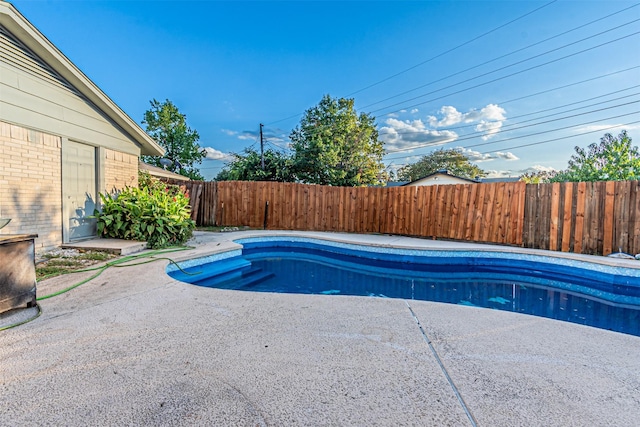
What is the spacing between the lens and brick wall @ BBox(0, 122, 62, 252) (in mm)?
4453

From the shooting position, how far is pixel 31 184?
4.82m

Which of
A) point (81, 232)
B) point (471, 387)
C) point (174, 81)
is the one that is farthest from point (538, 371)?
point (174, 81)

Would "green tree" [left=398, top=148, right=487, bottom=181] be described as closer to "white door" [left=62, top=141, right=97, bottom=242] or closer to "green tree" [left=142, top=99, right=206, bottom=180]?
"green tree" [left=142, top=99, right=206, bottom=180]

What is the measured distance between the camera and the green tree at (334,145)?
1525 centimetres

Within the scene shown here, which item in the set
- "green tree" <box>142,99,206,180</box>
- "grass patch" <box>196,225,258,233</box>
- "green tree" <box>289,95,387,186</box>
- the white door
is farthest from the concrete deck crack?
"green tree" <box>142,99,206,180</box>

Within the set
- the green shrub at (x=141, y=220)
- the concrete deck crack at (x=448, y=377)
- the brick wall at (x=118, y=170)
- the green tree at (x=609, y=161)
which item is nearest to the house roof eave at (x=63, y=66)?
the brick wall at (x=118, y=170)

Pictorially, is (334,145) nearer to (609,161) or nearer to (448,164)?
(609,161)

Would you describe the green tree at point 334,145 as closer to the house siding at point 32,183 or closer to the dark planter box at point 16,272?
the house siding at point 32,183

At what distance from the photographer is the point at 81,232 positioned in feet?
19.0

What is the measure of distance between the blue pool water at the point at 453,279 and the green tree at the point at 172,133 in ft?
55.8

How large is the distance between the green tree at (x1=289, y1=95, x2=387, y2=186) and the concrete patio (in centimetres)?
1300

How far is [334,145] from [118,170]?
11022mm

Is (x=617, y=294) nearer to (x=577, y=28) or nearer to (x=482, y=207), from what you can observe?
(x=482, y=207)

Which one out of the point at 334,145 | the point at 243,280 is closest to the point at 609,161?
the point at 334,145
